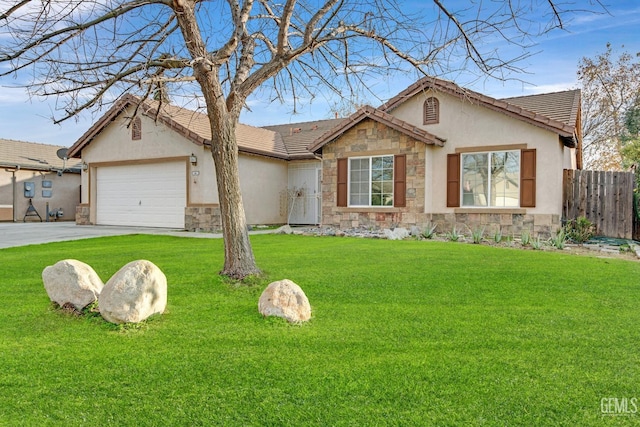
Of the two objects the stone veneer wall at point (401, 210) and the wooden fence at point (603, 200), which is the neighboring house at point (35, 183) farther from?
the wooden fence at point (603, 200)

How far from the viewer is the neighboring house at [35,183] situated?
20.8 m

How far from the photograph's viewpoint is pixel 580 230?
37.6 feet

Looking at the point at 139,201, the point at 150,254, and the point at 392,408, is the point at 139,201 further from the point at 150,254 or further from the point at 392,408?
the point at 392,408

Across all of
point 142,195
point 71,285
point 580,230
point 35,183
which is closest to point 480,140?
point 580,230

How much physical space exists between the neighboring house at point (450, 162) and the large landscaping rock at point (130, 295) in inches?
363

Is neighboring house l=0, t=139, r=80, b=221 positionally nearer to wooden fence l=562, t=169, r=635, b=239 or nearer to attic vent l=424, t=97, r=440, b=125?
attic vent l=424, t=97, r=440, b=125

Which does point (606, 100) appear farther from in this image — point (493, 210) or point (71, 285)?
point (71, 285)

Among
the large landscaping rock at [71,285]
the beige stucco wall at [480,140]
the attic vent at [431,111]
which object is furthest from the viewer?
the attic vent at [431,111]

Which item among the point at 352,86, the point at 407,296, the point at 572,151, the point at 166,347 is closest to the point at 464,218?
the point at 572,151

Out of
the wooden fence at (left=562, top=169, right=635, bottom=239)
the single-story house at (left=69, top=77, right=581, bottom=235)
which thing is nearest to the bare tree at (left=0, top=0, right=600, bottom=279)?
the single-story house at (left=69, top=77, right=581, bottom=235)

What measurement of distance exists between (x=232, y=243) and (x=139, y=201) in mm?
12111

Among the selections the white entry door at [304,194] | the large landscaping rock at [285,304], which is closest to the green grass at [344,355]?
the large landscaping rock at [285,304]

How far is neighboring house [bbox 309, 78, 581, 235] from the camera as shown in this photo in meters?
11.9

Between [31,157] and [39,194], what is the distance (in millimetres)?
2147
